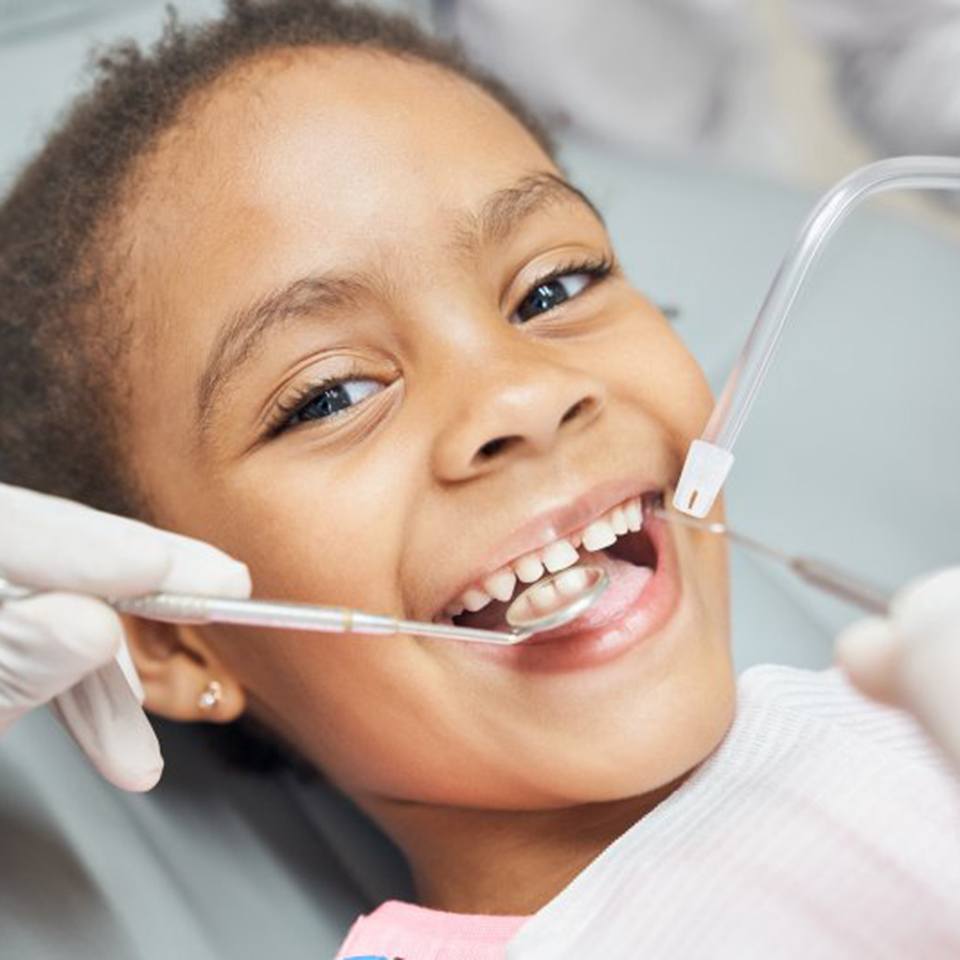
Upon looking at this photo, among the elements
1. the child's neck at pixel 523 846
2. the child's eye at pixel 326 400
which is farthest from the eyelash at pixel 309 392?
the child's neck at pixel 523 846

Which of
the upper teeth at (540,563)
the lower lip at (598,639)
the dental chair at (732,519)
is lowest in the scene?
the dental chair at (732,519)

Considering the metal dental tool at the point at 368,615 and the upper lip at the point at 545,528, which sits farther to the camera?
the upper lip at the point at 545,528

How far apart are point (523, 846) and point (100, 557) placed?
474 mm

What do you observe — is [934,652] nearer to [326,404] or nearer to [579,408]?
[579,408]

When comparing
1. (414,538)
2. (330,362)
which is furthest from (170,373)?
(414,538)

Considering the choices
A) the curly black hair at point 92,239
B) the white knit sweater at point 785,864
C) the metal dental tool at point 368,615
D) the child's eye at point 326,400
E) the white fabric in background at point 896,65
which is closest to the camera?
the metal dental tool at point 368,615

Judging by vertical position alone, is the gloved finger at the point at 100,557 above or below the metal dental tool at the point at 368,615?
above

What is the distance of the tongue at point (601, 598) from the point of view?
1.08m

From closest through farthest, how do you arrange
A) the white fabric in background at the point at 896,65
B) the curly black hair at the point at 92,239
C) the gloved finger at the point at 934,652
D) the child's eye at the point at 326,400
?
1. the gloved finger at the point at 934,652
2. the child's eye at the point at 326,400
3. the curly black hair at the point at 92,239
4. the white fabric in background at the point at 896,65

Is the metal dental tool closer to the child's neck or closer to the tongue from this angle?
the tongue

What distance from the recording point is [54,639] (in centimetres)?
90

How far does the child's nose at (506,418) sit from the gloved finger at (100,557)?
0.60 ft

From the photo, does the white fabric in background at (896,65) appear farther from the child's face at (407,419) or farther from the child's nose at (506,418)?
the child's nose at (506,418)

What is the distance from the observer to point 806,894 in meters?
0.98
